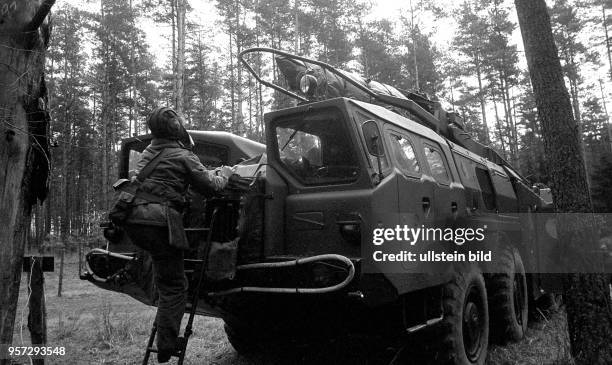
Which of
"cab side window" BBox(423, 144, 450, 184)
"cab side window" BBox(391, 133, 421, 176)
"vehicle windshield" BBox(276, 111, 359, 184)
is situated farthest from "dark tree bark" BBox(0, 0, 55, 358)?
"cab side window" BBox(423, 144, 450, 184)

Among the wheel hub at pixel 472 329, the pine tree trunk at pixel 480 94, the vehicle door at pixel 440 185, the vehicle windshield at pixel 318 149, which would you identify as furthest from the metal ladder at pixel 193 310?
the pine tree trunk at pixel 480 94

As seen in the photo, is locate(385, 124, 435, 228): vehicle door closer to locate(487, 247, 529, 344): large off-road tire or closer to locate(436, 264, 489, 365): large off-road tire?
locate(436, 264, 489, 365): large off-road tire

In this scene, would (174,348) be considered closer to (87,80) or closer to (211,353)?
(211,353)

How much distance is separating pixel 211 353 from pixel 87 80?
2252 centimetres

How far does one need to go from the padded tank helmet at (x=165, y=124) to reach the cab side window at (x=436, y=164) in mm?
2689

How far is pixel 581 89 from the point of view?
33.7m

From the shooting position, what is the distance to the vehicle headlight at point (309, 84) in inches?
190

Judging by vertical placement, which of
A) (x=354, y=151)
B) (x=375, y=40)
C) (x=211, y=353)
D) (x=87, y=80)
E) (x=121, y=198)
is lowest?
(x=211, y=353)

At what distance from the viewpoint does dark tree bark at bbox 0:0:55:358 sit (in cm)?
355

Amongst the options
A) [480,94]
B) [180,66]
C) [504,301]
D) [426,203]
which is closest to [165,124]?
[426,203]

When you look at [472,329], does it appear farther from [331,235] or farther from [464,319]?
[331,235]

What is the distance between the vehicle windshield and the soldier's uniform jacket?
782 millimetres

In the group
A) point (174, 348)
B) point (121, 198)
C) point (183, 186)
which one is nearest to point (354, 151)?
point (183, 186)

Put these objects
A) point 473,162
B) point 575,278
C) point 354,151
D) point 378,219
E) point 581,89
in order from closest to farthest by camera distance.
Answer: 1. point 378,219
2. point 354,151
3. point 575,278
4. point 473,162
5. point 581,89
